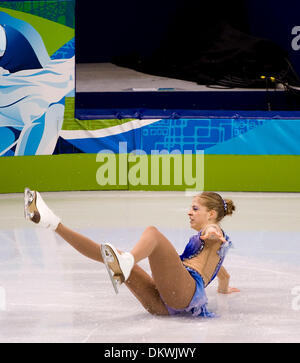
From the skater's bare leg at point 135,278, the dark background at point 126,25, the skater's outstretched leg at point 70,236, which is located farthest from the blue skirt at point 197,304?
the dark background at point 126,25

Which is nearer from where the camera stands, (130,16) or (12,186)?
(12,186)

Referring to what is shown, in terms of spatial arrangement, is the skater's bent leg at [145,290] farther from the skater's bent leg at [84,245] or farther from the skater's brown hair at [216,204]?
the skater's brown hair at [216,204]

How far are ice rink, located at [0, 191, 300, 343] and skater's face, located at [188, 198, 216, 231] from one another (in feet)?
2.15

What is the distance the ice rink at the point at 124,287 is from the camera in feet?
17.0

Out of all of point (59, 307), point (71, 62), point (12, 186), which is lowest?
point (59, 307)

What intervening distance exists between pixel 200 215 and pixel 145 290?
25.3 inches

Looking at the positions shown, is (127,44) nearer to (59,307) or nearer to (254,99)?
(254,99)

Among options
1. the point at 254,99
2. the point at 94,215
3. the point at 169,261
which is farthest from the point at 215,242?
the point at 254,99

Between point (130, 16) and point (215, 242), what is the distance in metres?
14.8

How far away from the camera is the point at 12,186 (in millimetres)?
12766

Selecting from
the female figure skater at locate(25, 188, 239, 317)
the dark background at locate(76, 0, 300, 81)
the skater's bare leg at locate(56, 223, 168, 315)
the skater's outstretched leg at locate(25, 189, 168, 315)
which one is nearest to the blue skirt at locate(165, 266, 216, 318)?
the female figure skater at locate(25, 188, 239, 317)

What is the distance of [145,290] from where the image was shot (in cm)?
541

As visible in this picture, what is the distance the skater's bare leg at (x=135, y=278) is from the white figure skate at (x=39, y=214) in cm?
5

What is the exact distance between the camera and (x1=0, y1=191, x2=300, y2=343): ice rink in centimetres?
518
